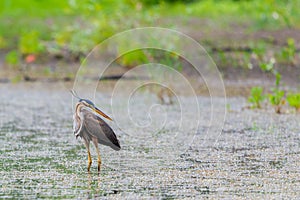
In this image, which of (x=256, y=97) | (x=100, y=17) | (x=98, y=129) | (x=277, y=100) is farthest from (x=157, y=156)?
(x=100, y=17)

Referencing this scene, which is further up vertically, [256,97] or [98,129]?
[256,97]

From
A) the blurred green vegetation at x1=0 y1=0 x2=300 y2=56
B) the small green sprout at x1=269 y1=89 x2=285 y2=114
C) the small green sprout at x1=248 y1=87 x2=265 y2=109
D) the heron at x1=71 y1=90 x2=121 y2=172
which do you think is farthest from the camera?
the blurred green vegetation at x1=0 y1=0 x2=300 y2=56

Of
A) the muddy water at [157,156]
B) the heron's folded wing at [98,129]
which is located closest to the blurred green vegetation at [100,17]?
the muddy water at [157,156]

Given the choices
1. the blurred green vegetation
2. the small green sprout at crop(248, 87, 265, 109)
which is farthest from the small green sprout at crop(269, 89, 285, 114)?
the blurred green vegetation

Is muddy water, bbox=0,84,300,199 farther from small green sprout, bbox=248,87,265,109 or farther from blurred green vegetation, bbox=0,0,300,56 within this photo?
blurred green vegetation, bbox=0,0,300,56

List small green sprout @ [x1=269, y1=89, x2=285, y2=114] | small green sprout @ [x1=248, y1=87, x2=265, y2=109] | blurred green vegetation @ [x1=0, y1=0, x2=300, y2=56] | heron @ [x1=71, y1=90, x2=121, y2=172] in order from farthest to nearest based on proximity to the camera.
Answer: blurred green vegetation @ [x1=0, y1=0, x2=300, y2=56] → small green sprout @ [x1=248, y1=87, x2=265, y2=109] → small green sprout @ [x1=269, y1=89, x2=285, y2=114] → heron @ [x1=71, y1=90, x2=121, y2=172]

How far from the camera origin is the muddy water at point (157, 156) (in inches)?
226

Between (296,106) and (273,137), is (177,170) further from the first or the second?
(296,106)

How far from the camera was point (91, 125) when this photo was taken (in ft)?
21.0

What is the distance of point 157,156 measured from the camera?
7.04 meters

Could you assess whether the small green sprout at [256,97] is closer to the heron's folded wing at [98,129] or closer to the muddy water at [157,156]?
the muddy water at [157,156]

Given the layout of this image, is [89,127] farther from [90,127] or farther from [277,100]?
[277,100]

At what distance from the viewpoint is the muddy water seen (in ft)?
18.8

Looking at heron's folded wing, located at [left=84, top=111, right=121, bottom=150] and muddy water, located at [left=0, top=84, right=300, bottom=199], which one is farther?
heron's folded wing, located at [left=84, top=111, right=121, bottom=150]
